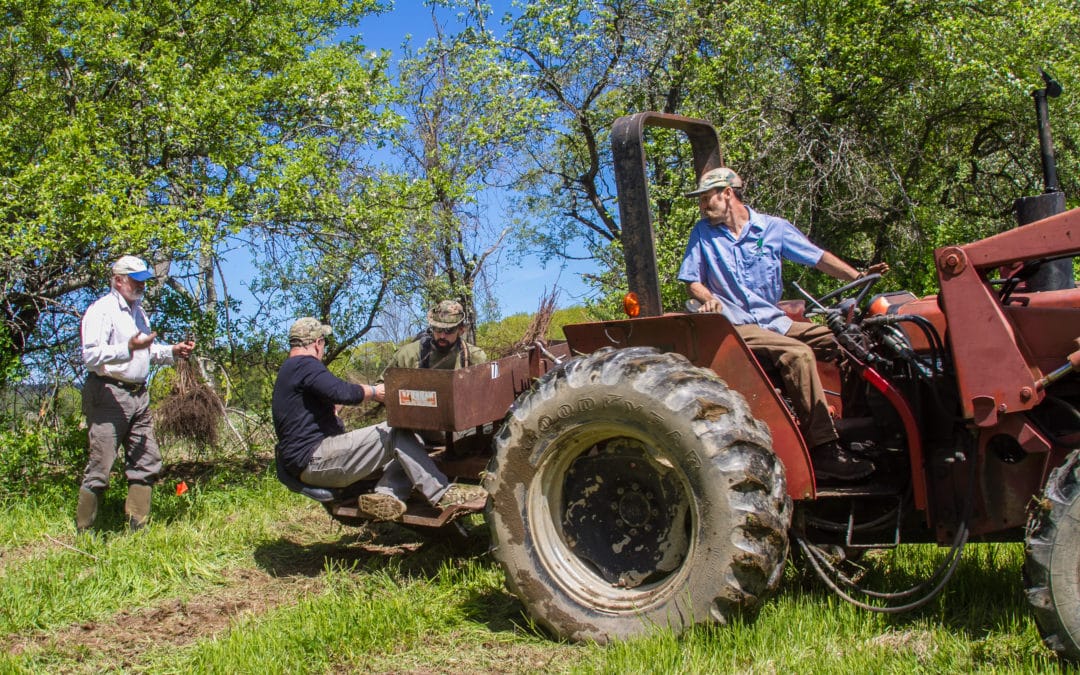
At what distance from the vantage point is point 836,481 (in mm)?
3912

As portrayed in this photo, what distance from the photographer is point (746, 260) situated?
4.30 metres

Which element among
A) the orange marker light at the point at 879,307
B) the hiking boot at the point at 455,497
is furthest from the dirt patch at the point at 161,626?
the orange marker light at the point at 879,307

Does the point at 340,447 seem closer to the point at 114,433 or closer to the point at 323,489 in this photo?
the point at 323,489

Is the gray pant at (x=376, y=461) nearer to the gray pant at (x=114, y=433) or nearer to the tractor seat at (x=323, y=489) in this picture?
the tractor seat at (x=323, y=489)

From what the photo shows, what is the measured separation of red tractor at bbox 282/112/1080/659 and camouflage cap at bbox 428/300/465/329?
2.10 m

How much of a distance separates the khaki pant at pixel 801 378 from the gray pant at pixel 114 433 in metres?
4.51

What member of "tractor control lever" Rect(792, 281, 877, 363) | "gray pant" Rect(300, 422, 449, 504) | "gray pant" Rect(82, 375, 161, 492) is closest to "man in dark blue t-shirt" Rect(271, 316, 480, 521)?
"gray pant" Rect(300, 422, 449, 504)

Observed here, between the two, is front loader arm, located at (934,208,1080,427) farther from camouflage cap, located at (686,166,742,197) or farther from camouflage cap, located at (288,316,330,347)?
camouflage cap, located at (288,316,330,347)

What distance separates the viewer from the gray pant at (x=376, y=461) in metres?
5.14

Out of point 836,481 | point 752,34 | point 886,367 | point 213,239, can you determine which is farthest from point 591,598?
point 752,34

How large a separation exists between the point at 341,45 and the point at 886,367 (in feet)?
26.0

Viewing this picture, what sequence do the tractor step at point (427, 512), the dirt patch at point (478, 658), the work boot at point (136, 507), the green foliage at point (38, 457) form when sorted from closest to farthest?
the dirt patch at point (478, 658)
the tractor step at point (427, 512)
the work boot at point (136, 507)
the green foliage at point (38, 457)

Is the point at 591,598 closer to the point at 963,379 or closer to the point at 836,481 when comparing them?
the point at 836,481

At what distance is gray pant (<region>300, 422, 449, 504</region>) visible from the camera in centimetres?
514
